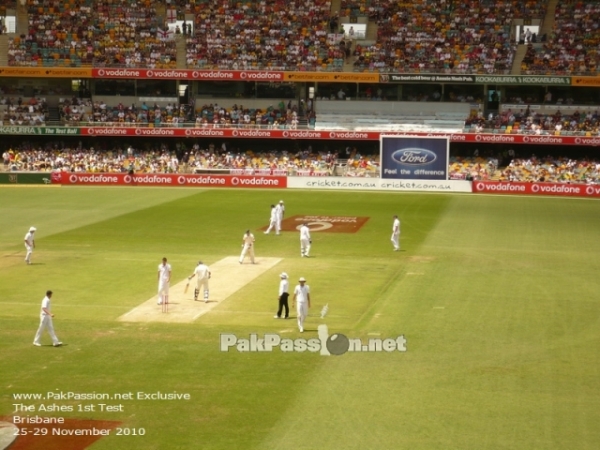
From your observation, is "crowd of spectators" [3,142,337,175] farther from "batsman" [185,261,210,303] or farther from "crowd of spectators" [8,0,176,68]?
"batsman" [185,261,210,303]

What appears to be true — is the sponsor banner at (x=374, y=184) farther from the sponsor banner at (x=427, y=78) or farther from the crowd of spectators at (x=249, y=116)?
the sponsor banner at (x=427, y=78)

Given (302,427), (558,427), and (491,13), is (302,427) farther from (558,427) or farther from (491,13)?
(491,13)

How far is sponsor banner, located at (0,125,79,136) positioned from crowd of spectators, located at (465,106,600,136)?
28.9 m

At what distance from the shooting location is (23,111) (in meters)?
69.8

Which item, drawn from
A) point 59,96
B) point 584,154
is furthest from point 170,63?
→ point 584,154

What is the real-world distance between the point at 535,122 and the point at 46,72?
36338 mm

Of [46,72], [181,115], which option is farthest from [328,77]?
[46,72]

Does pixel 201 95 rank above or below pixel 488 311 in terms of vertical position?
above

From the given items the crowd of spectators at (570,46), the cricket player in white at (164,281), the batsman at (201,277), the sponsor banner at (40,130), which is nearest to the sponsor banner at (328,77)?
the crowd of spectators at (570,46)

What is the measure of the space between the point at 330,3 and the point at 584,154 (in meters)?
23.3

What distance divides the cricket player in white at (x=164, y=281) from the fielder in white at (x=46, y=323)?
13.2ft

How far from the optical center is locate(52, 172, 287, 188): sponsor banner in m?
60.8

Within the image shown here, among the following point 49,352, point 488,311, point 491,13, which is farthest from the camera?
point 491,13

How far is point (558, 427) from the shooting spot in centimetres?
1625
